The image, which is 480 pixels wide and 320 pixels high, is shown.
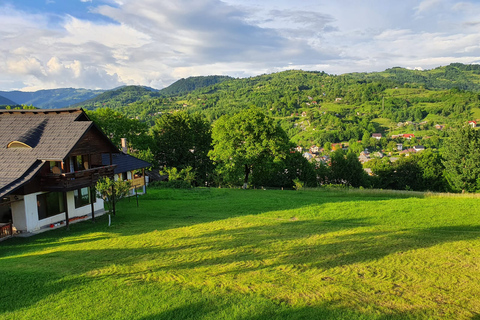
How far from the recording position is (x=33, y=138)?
19266 millimetres

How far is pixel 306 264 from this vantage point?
38.8 ft

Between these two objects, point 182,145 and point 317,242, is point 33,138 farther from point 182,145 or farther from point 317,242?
point 182,145

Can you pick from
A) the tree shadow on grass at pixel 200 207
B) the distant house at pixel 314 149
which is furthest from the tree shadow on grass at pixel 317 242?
the distant house at pixel 314 149

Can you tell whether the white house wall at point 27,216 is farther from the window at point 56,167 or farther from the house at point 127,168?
the house at point 127,168

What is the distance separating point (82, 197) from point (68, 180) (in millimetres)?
3100

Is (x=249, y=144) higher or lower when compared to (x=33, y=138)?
lower

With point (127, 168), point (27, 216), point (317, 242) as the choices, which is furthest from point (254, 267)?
point (127, 168)

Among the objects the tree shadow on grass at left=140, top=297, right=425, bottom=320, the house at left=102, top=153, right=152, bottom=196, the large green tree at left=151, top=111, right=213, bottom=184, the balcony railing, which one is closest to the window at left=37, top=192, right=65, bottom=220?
the balcony railing

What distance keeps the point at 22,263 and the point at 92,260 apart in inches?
106

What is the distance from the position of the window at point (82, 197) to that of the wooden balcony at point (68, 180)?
55.4 inches

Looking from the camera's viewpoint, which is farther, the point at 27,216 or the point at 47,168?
the point at 47,168

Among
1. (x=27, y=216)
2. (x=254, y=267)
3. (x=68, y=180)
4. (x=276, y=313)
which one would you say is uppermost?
(x=68, y=180)

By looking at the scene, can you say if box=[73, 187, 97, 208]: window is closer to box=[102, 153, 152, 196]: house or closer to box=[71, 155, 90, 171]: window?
box=[71, 155, 90, 171]: window

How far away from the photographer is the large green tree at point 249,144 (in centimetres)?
3641
